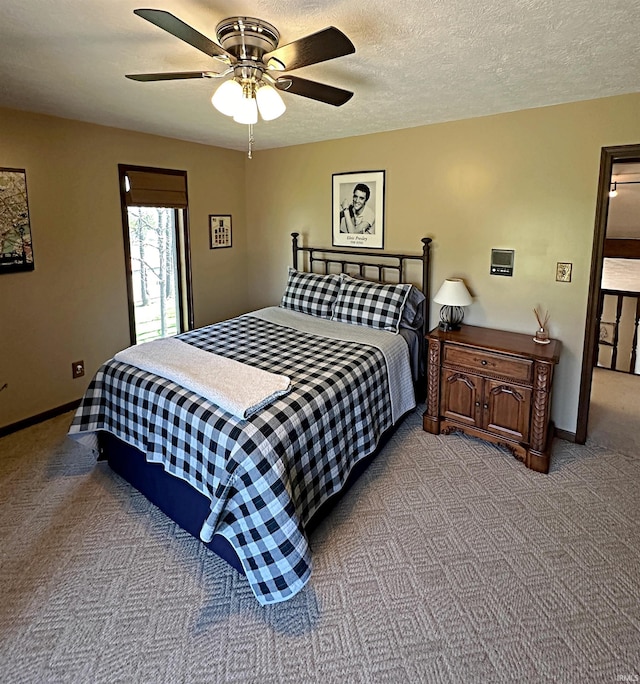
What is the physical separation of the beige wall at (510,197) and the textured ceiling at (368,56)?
19cm

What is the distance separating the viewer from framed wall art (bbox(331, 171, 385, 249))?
12.7 feet

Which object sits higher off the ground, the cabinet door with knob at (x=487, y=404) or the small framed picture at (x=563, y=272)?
the small framed picture at (x=563, y=272)

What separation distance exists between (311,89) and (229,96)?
39 cm

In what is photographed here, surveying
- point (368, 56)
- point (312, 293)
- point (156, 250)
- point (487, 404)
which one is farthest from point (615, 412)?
point (156, 250)

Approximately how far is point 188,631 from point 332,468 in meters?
0.99

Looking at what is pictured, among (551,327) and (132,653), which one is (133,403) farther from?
(551,327)

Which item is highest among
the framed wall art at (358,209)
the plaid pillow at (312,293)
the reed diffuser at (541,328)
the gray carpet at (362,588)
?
the framed wall art at (358,209)

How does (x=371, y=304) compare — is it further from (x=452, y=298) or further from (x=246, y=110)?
(x=246, y=110)

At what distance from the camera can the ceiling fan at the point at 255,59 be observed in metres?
1.51

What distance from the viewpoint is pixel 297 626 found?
1.84 meters

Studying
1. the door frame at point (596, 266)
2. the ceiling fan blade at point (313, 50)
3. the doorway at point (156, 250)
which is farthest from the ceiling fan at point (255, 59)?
the doorway at point (156, 250)

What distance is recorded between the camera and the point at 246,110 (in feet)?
6.01

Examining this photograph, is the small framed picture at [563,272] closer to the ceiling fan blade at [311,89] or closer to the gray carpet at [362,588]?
the gray carpet at [362,588]

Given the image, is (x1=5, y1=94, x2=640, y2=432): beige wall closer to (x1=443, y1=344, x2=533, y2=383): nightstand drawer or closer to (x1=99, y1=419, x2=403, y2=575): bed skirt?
(x1=443, y1=344, x2=533, y2=383): nightstand drawer
